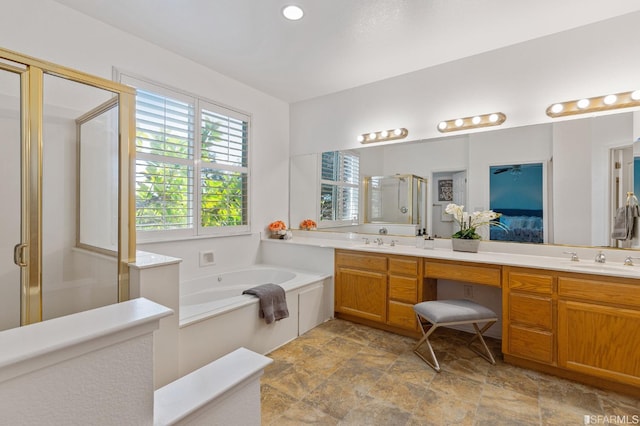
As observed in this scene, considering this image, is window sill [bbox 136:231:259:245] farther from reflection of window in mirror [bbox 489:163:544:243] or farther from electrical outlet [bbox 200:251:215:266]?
reflection of window in mirror [bbox 489:163:544:243]

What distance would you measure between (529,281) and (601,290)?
0.40 m

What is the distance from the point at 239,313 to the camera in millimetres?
2420

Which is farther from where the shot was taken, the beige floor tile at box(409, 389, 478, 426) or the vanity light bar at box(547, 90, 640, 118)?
the vanity light bar at box(547, 90, 640, 118)

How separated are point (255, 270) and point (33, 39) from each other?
2.76 metres

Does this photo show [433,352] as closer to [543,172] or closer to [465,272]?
[465,272]

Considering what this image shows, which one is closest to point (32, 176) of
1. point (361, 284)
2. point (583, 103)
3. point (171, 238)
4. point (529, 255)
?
point (171, 238)

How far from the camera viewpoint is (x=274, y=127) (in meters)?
4.16

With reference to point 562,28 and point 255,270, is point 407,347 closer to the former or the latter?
point 255,270

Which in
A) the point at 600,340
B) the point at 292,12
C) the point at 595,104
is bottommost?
the point at 600,340

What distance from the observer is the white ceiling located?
2256 millimetres

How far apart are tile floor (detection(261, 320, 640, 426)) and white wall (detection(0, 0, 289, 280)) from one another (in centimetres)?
169

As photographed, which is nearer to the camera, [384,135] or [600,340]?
[600,340]

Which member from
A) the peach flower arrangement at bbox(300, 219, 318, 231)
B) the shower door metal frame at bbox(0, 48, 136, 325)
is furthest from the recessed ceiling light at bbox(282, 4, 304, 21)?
the peach flower arrangement at bbox(300, 219, 318, 231)

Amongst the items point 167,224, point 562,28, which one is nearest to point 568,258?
point 562,28
